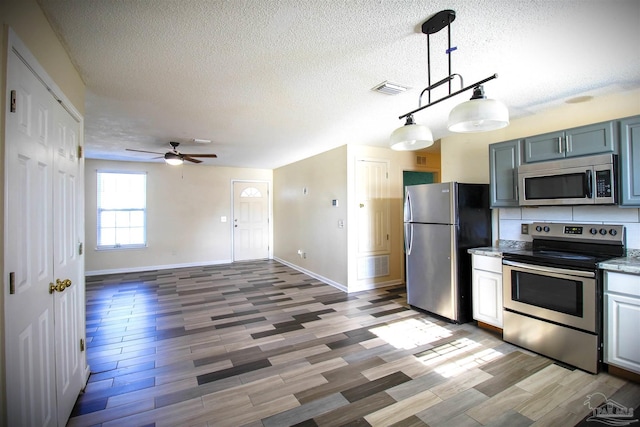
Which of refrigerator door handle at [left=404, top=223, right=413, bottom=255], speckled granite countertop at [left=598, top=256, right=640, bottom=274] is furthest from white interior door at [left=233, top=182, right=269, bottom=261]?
speckled granite countertop at [left=598, top=256, right=640, bottom=274]

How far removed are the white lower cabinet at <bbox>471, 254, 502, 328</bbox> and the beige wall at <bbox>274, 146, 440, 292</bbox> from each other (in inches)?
76.0

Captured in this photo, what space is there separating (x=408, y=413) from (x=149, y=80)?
319 centimetres

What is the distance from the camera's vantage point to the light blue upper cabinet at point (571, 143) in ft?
8.41

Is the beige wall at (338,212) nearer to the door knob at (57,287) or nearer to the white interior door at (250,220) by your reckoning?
the white interior door at (250,220)

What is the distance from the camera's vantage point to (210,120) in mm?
3564

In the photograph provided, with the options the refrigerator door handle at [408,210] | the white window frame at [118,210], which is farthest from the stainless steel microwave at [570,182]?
the white window frame at [118,210]

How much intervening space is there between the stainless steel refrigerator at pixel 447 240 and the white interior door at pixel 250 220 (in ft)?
16.0

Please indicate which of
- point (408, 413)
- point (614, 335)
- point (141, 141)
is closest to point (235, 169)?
point (141, 141)

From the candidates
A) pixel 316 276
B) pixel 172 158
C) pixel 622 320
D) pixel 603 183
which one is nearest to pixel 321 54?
pixel 603 183

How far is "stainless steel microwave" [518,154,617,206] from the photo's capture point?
8.36ft

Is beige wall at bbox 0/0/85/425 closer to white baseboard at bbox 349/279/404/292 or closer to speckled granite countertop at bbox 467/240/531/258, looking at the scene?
speckled granite countertop at bbox 467/240/531/258

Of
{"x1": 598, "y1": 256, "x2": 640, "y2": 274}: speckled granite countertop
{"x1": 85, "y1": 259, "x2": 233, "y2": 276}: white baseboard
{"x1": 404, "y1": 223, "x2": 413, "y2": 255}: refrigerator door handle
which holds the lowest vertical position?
{"x1": 85, "y1": 259, "x2": 233, "y2": 276}: white baseboard

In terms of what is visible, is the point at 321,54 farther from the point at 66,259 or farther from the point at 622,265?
the point at 622,265

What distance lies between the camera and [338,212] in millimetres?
5094
